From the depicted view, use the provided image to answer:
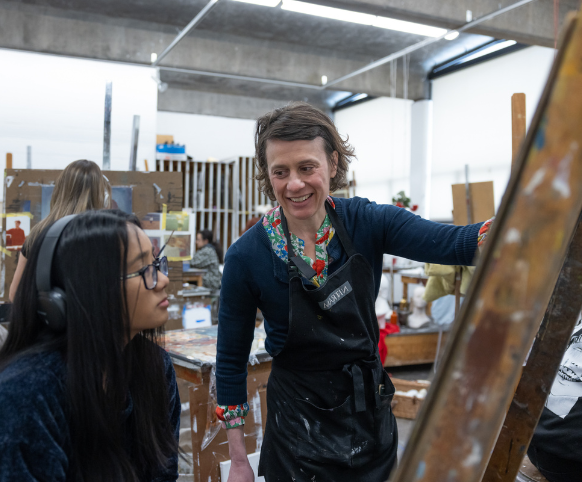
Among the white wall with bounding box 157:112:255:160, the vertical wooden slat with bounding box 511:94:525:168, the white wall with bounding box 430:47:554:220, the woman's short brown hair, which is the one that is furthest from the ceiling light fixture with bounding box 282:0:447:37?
the white wall with bounding box 157:112:255:160

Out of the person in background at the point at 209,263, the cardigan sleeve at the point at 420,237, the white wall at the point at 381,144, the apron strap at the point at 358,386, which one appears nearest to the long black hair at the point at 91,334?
the apron strap at the point at 358,386

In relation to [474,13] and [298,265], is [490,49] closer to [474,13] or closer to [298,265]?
[474,13]

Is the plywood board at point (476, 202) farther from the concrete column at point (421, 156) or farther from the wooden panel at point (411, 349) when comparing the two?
the concrete column at point (421, 156)

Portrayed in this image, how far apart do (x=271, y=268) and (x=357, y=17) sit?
17.8ft

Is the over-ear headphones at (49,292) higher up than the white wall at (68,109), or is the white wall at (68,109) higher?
the white wall at (68,109)

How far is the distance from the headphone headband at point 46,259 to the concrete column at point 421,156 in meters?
9.02

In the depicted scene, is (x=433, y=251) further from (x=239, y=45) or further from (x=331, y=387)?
(x=239, y=45)

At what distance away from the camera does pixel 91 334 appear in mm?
1006

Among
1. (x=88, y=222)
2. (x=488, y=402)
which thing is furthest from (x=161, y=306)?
(x=488, y=402)

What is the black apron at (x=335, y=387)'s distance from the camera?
1267 mm

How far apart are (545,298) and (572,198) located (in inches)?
2.7

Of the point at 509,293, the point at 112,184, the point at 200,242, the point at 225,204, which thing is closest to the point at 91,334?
the point at 509,293

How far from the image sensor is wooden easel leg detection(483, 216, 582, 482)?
0.63m

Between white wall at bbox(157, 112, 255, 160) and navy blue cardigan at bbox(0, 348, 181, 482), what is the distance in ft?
32.4
